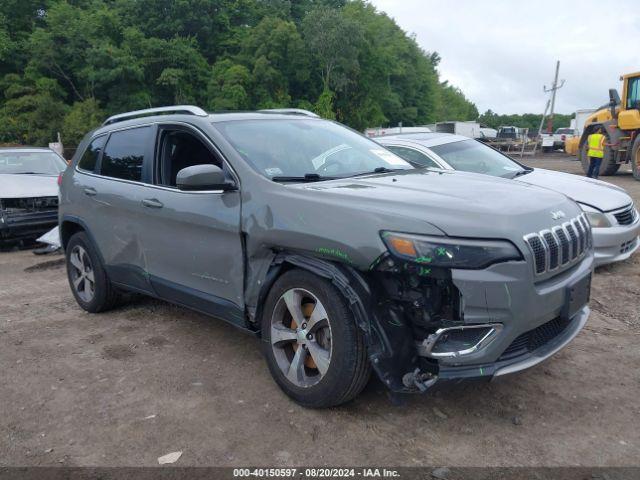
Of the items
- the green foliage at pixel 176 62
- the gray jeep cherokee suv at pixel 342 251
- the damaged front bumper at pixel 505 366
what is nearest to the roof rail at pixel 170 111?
A: the gray jeep cherokee suv at pixel 342 251

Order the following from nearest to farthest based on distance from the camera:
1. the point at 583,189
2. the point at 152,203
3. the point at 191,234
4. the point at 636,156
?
the point at 191,234
the point at 152,203
the point at 583,189
the point at 636,156

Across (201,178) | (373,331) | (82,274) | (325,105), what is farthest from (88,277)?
(325,105)

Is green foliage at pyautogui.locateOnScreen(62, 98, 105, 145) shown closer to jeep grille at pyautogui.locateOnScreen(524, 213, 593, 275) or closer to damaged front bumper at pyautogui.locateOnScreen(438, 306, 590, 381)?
jeep grille at pyautogui.locateOnScreen(524, 213, 593, 275)

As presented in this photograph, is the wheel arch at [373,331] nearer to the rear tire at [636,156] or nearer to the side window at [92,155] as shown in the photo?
the side window at [92,155]

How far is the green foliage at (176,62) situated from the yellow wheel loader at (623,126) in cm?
3205

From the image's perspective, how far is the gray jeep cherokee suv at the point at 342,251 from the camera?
108 inches

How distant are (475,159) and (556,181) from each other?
982 mm

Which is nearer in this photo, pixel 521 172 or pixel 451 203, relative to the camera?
pixel 451 203

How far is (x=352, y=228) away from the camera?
290 cm

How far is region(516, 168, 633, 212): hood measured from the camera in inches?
237

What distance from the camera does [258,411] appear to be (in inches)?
129

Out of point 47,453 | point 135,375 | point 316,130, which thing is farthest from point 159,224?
point 47,453

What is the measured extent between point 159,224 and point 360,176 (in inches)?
59.7

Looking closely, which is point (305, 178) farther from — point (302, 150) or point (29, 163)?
point (29, 163)
